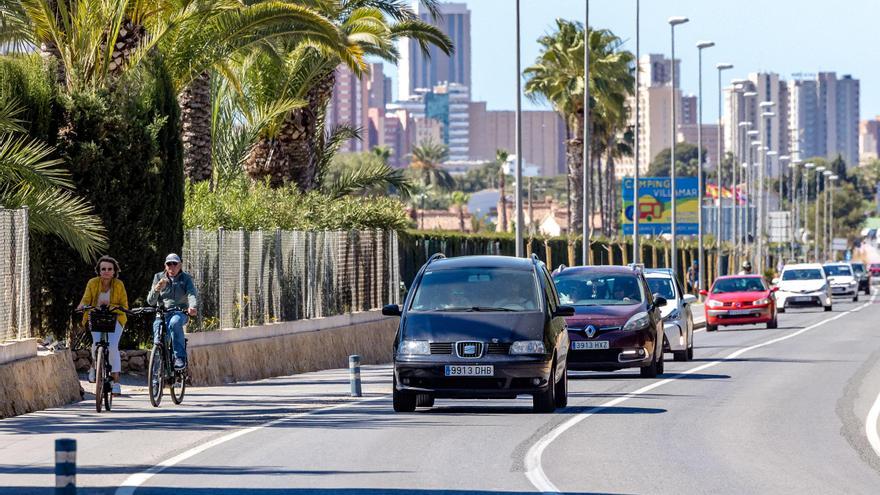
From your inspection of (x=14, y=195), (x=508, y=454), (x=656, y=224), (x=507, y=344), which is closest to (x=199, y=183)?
(x=14, y=195)

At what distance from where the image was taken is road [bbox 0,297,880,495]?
13.2 meters

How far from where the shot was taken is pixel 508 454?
15.3 m

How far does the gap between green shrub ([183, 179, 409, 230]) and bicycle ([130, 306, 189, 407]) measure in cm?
835

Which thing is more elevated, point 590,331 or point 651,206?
point 651,206

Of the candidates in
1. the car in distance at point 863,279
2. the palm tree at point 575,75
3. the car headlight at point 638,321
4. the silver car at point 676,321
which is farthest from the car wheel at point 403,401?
the car in distance at point 863,279

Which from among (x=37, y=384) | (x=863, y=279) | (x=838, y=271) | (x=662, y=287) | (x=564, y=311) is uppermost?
(x=564, y=311)

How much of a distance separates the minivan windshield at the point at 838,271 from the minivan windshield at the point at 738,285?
31.2 metres

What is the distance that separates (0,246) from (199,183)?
1155 centimetres

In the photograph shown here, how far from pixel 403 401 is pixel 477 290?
4.91ft

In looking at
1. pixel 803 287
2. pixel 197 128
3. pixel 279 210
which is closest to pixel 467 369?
pixel 279 210

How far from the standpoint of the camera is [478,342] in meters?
19.4

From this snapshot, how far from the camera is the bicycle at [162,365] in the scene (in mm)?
20750

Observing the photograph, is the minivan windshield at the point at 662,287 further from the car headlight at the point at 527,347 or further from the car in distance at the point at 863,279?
the car in distance at the point at 863,279

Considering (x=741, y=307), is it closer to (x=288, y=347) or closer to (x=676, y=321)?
(x=676, y=321)
